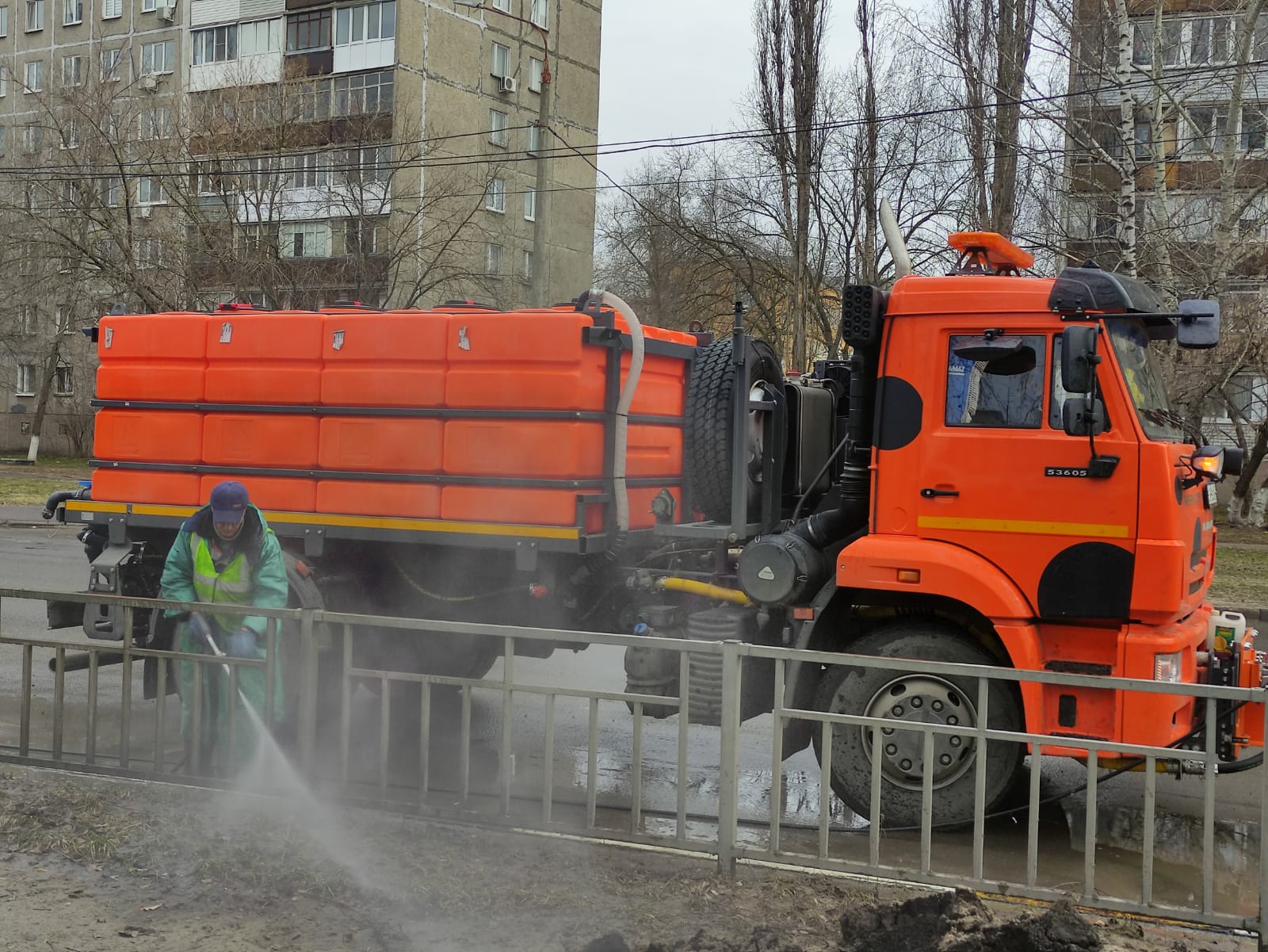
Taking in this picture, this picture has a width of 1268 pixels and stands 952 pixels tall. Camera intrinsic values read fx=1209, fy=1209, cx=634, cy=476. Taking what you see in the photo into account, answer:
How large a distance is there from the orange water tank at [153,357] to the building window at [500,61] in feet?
124

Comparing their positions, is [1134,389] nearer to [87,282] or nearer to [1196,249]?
[1196,249]

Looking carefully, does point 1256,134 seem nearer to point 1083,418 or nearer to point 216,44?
point 1083,418

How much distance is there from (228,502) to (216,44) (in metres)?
41.0

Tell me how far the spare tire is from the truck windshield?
2.08 metres

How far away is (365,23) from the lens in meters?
38.8

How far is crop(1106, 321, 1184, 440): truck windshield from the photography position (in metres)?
5.59

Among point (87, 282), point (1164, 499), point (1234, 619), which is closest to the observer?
point (1164, 499)

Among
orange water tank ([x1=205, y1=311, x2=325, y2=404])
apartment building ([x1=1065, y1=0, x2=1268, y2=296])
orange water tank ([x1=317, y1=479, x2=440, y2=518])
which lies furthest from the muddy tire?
apartment building ([x1=1065, y1=0, x2=1268, y2=296])

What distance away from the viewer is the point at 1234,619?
6117mm

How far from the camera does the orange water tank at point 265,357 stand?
23.8 feet

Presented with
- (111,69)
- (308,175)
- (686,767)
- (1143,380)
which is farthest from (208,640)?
(111,69)

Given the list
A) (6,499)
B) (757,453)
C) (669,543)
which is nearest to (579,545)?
(669,543)

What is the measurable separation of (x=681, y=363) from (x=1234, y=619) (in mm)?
3416

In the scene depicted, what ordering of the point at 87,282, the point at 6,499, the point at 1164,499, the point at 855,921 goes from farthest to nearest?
the point at 87,282 → the point at 6,499 → the point at 1164,499 → the point at 855,921
